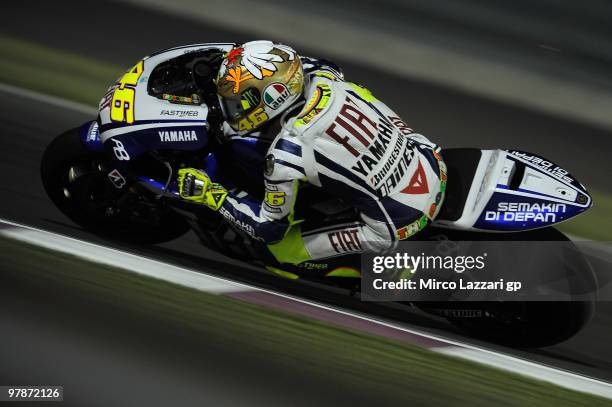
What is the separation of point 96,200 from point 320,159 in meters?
1.80

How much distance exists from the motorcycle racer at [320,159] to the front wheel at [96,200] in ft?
2.34

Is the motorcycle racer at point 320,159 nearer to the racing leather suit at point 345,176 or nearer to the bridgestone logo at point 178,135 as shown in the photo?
the racing leather suit at point 345,176

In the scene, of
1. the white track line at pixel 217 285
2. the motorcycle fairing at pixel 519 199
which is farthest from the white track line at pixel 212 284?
the motorcycle fairing at pixel 519 199

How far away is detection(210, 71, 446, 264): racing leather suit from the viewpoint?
4.16 metres

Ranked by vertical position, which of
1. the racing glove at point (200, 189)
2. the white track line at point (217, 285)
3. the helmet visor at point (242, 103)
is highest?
the helmet visor at point (242, 103)

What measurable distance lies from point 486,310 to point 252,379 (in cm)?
157

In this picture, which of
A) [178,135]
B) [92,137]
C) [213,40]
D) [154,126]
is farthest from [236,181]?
[213,40]

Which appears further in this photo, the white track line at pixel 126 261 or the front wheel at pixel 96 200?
the front wheel at pixel 96 200

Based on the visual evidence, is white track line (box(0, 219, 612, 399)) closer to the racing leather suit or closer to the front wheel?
the front wheel

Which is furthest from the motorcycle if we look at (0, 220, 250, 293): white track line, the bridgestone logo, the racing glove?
(0, 220, 250, 293): white track line

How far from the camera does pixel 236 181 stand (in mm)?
4809

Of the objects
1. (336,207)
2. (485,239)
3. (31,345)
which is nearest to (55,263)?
(31,345)

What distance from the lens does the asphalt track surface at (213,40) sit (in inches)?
204

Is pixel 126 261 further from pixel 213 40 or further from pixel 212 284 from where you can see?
pixel 213 40
